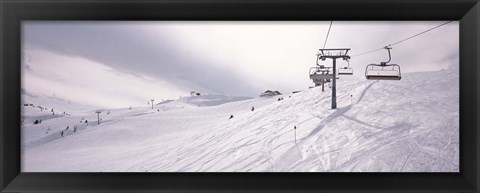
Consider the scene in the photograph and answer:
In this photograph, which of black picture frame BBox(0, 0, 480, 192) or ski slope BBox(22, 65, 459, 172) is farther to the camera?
ski slope BBox(22, 65, 459, 172)

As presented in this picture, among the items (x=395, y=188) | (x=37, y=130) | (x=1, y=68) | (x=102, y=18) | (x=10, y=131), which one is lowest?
(x=37, y=130)

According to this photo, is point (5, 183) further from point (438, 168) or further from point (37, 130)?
point (37, 130)

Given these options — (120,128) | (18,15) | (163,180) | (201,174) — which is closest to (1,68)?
(18,15)

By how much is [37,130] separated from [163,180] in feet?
53.7

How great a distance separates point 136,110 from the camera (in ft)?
68.1

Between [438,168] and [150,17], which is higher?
[150,17]

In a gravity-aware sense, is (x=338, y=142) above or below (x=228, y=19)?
below

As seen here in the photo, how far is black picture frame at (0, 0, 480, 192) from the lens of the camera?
6.02 feet

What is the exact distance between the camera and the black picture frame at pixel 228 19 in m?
1.83

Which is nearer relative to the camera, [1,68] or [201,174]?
[1,68]

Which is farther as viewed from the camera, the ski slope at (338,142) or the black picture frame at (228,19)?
the ski slope at (338,142)

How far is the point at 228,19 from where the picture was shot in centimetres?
192

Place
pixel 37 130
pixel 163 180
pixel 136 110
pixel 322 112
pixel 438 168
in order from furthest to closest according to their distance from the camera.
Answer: pixel 136 110 < pixel 37 130 < pixel 322 112 < pixel 438 168 < pixel 163 180

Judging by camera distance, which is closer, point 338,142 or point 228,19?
point 228,19
